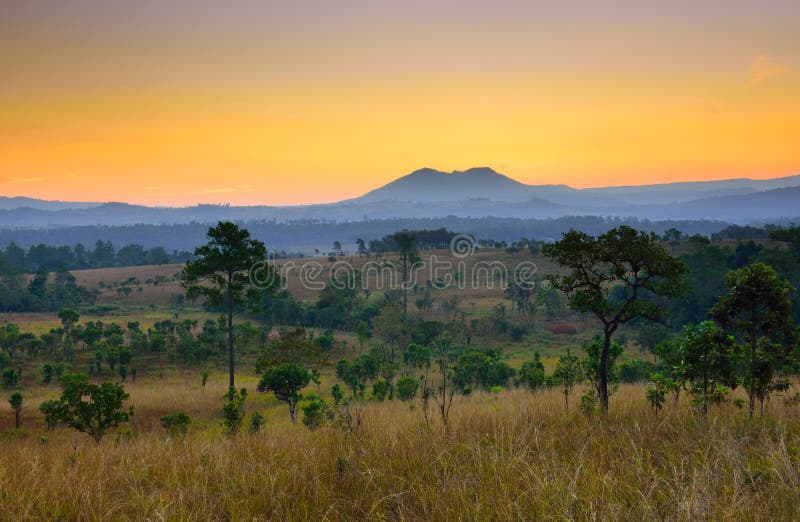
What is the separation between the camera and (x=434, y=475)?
4.71 metres

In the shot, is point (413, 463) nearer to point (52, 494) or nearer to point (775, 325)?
point (52, 494)

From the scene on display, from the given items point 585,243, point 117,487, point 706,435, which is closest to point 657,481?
point 706,435

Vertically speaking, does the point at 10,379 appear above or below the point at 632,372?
below

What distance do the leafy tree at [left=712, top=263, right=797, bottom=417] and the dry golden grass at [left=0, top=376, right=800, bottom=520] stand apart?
2268 mm

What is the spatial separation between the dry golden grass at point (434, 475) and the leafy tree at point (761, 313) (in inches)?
89.3

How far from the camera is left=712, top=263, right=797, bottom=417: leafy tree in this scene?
328 inches

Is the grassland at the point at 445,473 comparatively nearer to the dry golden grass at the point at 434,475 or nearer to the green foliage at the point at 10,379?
the dry golden grass at the point at 434,475

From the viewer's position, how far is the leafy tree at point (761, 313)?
8.34 metres

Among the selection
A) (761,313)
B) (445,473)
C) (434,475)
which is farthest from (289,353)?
(445,473)

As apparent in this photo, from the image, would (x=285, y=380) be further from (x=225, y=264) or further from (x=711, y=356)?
(x=711, y=356)

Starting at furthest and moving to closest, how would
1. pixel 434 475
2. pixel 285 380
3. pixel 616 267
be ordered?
pixel 285 380
pixel 616 267
pixel 434 475

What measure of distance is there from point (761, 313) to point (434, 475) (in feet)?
26.3

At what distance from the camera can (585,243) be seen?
1112 cm

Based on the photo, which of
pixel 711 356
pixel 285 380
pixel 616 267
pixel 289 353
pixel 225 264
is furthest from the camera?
pixel 289 353
